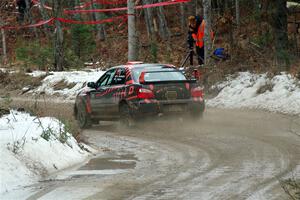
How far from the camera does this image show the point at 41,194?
877 centimetres

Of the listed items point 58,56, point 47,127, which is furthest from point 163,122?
point 58,56

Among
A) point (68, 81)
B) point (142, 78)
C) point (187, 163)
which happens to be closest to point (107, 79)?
point (142, 78)

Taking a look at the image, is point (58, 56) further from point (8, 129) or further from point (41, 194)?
point (41, 194)

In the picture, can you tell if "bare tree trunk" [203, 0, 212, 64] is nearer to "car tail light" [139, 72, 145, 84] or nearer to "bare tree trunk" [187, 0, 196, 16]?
"car tail light" [139, 72, 145, 84]

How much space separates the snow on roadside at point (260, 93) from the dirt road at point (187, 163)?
6.42 feet

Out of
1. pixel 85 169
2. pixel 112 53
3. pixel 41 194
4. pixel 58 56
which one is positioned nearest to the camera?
pixel 41 194

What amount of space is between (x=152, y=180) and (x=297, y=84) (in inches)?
447

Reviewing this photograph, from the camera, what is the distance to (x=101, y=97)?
18672 millimetres

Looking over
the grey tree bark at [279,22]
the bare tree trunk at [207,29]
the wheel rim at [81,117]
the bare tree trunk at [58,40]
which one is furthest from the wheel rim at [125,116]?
the bare tree trunk at [58,40]

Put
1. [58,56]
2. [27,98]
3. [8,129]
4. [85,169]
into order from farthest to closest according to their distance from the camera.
→ [58,56] < [27,98] < [8,129] < [85,169]

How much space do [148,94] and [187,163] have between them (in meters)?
5.91

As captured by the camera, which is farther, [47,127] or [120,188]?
[47,127]

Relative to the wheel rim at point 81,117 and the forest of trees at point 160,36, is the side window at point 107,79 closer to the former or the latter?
the wheel rim at point 81,117

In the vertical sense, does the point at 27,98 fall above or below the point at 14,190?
below
